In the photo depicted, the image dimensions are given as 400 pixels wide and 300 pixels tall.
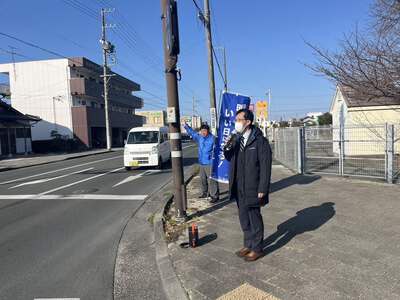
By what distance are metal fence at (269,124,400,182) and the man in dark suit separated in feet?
20.3

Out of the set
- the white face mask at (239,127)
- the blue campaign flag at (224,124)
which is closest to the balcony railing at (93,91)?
the blue campaign flag at (224,124)

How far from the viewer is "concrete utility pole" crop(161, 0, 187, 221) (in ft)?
20.1

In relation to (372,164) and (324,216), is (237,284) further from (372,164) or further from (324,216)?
(372,164)

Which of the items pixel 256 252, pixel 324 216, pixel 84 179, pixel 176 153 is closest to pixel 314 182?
pixel 324 216

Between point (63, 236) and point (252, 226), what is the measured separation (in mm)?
3534

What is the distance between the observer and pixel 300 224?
5895 mm

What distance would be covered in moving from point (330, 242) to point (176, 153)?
9.61 ft

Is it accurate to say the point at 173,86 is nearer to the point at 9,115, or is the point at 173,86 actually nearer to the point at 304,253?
the point at 304,253

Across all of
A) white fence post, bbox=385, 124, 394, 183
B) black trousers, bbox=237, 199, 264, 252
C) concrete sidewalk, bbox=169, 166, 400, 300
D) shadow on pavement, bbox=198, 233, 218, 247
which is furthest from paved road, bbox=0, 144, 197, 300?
white fence post, bbox=385, 124, 394, 183

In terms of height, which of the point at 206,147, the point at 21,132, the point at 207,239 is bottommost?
the point at 207,239

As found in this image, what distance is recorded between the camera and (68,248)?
5648 millimetres

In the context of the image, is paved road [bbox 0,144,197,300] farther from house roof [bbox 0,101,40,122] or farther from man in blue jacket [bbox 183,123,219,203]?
house roof [bbox 0,101,40,122]

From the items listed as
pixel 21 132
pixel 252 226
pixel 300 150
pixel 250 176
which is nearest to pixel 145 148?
pixel 300 150

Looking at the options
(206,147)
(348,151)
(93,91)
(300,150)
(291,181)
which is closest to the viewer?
(206,147)
